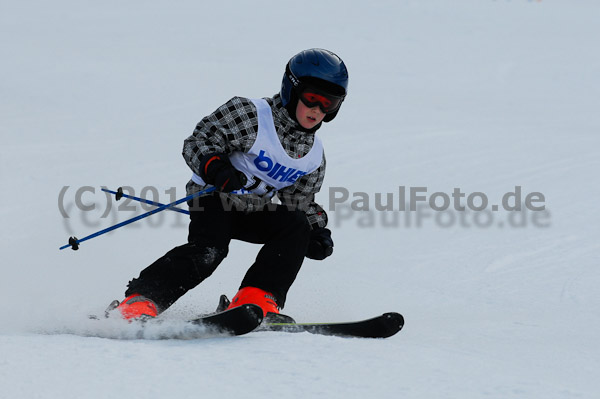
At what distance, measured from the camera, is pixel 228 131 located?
3551 mm

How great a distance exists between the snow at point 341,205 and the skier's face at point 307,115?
3.60ft

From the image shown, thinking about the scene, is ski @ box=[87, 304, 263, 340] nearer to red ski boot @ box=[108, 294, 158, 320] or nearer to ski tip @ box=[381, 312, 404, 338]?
red ski boot @ box=[108, 294, 158, 320]

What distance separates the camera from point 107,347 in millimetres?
2412

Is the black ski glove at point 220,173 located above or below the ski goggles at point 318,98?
below

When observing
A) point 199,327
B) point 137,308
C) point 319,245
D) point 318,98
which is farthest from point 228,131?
point 199,327

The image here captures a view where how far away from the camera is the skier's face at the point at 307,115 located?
11.7 ft

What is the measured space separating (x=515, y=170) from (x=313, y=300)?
3583mm

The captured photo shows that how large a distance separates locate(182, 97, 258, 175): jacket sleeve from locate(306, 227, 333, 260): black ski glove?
59cm

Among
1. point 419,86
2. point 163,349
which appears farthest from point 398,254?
point 419,86

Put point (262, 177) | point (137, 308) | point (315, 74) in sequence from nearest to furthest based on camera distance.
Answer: point (137, 308)
point (315, 74)
point (262, 177)

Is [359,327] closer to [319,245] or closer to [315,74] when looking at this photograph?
[319,245]

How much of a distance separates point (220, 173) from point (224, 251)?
418mm

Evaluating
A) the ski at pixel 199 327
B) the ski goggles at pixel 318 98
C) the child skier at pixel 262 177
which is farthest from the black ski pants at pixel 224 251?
the ski goggles at pixel 318 98

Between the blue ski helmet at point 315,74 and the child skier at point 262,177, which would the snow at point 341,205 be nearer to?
the child skier at point 262,177
